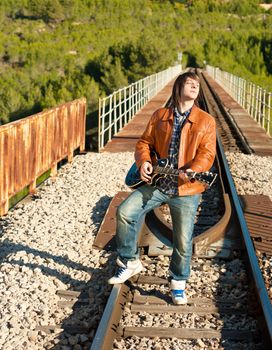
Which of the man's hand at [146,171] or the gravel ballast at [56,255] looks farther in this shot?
the gravel ballast at [56,255]

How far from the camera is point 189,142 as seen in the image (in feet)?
14.1

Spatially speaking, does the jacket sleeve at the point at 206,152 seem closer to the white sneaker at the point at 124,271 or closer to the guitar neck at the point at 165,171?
the guitar neck at the point at 165,171

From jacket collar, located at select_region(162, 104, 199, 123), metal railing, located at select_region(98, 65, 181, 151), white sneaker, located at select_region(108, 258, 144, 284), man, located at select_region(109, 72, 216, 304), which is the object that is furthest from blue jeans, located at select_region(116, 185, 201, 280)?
metal railing, located at select_region(98, 65, 181, 151)

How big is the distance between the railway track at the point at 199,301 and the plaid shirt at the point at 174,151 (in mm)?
881

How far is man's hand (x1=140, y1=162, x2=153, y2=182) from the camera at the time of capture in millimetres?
4219

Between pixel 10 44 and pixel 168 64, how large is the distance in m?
23.3

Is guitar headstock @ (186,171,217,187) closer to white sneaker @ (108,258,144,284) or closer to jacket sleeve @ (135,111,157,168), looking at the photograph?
jacket sleeve @ (135,111,157,168)

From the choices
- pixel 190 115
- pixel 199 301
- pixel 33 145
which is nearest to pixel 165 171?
pixel 190 115

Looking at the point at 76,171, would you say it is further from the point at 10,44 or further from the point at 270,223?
the point at 10,44

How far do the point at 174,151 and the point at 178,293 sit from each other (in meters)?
1.05

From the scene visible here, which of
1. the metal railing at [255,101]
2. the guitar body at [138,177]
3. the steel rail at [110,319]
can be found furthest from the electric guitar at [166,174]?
the metal railing at [255,101]

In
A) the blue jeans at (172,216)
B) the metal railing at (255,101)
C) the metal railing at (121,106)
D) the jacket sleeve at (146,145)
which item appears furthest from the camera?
the metal railing at (255,101)

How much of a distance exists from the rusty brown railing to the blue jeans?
128 inches

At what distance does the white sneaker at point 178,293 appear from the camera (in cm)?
461
